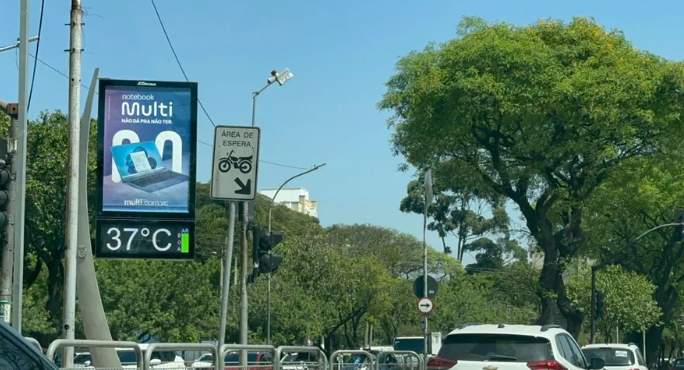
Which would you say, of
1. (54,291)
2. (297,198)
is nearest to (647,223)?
(54,291)

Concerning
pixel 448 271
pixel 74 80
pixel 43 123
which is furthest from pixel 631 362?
pixel 448 271

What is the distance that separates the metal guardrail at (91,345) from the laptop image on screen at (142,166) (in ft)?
17.6

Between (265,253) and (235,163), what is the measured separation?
26.3 feet

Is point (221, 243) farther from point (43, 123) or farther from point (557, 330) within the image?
point (557, 330)

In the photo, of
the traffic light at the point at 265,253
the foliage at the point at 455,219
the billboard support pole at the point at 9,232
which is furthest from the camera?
the foliage at the point at 455,219

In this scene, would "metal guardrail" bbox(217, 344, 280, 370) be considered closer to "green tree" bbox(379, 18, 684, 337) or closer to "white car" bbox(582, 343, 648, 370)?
"white car" bbox(582, 343, 648, 370)

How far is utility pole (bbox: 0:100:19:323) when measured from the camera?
13109 millimetres

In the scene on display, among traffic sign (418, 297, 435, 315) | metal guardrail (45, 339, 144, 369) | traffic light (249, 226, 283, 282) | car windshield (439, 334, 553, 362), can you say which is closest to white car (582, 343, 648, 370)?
traffic sign (418, 297, 435, 315)

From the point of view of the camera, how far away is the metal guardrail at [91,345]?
22.4 ft

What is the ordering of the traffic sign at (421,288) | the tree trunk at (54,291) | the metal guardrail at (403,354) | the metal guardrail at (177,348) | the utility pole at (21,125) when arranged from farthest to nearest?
the tree trunk at (54,291), the traffic sign at (421,288), the metal guardrail at (403,354), the utility pole at (21,125), the metal guardrail at (177,348)

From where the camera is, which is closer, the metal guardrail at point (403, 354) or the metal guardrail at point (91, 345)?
the metal guardrail at point (91, 345)

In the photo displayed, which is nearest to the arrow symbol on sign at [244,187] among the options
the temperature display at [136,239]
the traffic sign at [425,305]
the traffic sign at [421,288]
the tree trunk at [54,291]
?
the temperature display at [136,239]

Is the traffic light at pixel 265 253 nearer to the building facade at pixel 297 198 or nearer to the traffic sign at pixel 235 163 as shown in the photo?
the traffic sign at pixel 235 163

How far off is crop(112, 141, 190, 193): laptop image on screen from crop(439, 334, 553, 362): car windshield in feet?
14.9
